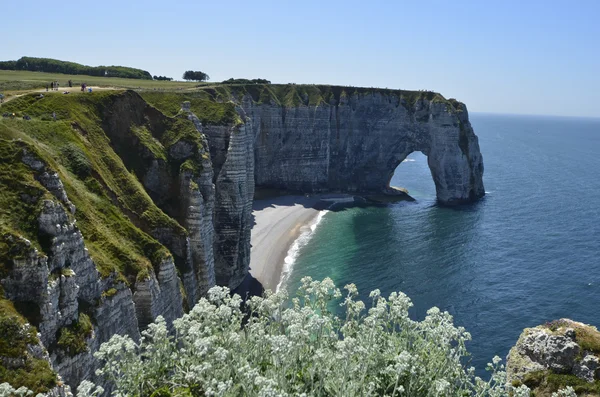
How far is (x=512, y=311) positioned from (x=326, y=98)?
76.7 meters

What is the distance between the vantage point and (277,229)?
85.8m

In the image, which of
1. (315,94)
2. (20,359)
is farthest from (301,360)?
(315,94)

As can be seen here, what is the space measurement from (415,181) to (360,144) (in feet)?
109

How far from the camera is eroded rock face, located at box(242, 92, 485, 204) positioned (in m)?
110

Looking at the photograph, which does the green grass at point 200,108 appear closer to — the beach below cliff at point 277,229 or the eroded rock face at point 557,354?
the beach below cliff at point 277,229

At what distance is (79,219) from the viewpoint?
31.2 meters

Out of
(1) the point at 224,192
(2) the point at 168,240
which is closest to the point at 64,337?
(2) the point at 168,240

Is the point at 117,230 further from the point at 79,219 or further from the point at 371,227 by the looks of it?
the point at 371,227

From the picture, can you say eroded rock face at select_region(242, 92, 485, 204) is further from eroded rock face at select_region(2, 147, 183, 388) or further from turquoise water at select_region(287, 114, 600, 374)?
eroded rock face at select_region(2, 147, 183, 388)

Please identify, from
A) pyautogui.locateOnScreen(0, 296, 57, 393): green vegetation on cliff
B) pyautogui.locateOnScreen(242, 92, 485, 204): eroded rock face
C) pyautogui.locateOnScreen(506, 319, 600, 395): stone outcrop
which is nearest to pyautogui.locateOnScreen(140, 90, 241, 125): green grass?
pyautogui.locateOnScreen(242, 92, 485, 204): eroded rock face

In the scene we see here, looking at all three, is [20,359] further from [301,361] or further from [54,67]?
[54,67]

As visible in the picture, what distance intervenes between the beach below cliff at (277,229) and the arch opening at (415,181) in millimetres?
28999

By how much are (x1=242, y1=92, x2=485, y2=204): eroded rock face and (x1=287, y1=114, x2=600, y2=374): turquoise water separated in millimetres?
10351

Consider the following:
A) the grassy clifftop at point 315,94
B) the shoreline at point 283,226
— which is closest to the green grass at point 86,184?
the shoreline at point 283,226
